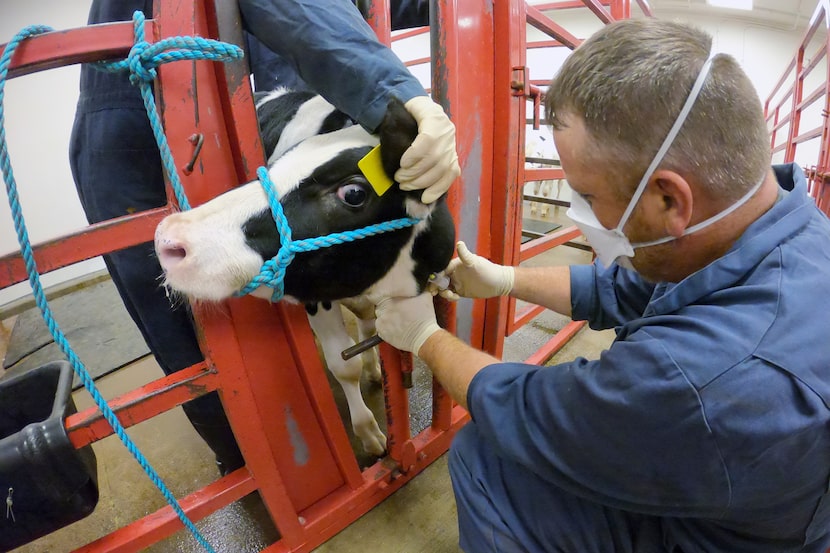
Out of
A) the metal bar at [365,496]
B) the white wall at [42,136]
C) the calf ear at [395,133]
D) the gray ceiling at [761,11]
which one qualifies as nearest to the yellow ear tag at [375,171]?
the calf ear at [395,133]

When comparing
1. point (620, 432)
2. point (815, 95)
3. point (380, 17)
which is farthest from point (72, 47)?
point (815, 95)

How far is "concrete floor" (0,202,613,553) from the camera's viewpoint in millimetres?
1394

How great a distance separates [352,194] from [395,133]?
0.55ft

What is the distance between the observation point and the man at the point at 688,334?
0.66m

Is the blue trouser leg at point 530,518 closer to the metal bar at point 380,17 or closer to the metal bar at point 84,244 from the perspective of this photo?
the metal bar at point 84,244

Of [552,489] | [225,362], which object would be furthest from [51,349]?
[552,489]

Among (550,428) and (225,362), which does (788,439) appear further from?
(225,362)

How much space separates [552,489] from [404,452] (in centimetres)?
60

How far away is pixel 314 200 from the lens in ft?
3.06

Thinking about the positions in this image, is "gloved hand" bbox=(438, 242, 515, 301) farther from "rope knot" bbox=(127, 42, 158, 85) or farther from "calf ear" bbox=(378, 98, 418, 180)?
"rope knot" bbox=(127, 42, 158, 85)

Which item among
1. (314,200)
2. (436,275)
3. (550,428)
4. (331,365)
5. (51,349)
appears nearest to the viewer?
(550,428)

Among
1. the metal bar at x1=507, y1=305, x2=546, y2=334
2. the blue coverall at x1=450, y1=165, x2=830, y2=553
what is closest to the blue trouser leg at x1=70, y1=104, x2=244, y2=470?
the blue coverall at x1=450, y1=165, x2=830, y2=553

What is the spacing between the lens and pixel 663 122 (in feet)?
2.35

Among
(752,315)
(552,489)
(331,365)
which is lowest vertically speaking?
(331,365)
